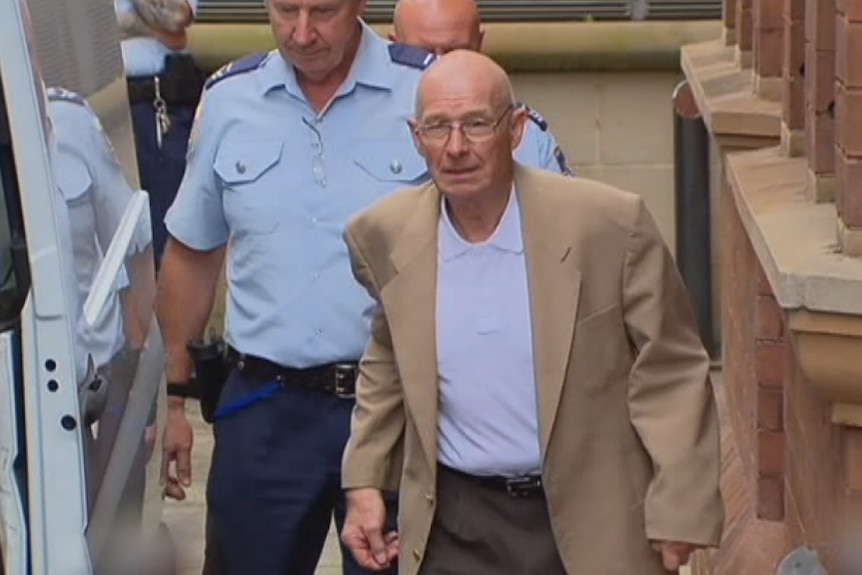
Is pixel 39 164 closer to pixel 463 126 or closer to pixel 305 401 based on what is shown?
pixel 463 126

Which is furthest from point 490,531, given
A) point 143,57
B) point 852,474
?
point 143,57

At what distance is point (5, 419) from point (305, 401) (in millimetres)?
1594

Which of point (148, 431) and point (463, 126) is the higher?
point (463, 126)

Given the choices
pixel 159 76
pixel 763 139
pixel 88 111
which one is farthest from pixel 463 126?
pixel 159 76

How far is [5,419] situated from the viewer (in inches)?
150

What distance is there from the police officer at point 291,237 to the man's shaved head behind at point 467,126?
787 mm

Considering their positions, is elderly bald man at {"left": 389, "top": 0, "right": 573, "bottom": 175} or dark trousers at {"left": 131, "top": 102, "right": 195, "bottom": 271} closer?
elderly bald man at {"left": 389, "top": 0, "right": 573, "bottom": 175}

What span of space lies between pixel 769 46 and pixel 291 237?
149cm

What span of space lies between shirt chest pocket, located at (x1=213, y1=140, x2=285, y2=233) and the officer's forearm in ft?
0.94

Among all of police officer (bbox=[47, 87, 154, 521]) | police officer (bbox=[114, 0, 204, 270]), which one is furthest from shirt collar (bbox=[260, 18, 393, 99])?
police officer (bbox=[114, 0, 204, 270])

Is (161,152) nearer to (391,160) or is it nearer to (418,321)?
(391,160)

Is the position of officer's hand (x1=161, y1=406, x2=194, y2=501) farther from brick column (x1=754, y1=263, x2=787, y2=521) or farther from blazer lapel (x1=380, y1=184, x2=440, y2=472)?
brick column (x1=754, y1=263, x2=787, y2=521)

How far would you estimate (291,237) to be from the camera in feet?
17.4

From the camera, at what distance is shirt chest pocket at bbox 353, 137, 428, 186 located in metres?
5.31
